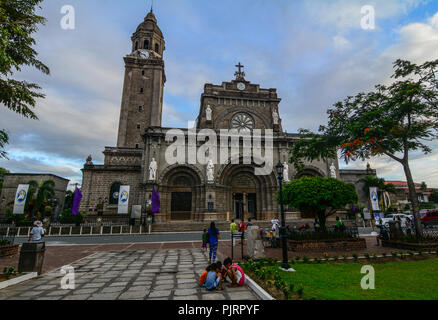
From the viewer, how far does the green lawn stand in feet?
14.8

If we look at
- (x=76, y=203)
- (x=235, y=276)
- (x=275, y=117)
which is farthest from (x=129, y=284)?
(x=275, y=117)

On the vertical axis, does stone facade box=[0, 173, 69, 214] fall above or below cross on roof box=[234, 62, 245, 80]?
below

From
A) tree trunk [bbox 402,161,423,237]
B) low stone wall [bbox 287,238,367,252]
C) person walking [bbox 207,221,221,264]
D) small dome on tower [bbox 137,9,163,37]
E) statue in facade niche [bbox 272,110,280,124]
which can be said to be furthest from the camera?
small dome on tower [bbox 137,9,163,37]

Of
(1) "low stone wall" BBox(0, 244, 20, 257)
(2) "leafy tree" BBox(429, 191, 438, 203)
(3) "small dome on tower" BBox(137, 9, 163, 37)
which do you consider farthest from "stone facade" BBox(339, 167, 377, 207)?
(3) "small dome on tower" BBox(137, 9, 163, 37)

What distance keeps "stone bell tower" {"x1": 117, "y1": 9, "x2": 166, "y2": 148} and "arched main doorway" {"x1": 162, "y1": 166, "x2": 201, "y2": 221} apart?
9.79 meters

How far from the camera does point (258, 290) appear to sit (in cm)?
490

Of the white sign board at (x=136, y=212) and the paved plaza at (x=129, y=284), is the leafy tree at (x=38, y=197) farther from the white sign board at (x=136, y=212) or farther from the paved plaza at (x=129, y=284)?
the paved plaza at (x=129, y=284)

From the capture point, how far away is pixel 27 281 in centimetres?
625

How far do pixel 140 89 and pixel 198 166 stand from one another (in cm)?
1770

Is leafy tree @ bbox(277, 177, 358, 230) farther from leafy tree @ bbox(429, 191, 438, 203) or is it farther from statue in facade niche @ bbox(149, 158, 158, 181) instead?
leafy tree @ bbox(429, 191, 438, 203)

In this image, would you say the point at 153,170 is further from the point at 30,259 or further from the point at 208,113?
the point at 30,259

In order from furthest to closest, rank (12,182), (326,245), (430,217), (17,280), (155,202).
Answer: (12,182)
(155,202)
(430,217)
(326,245)
(17,280)
